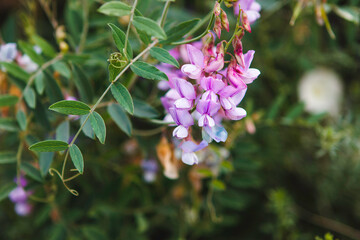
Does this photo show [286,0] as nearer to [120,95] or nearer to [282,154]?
[282,154]

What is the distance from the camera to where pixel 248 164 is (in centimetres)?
104

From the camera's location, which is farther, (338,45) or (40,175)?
(338,45)

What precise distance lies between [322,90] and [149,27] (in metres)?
1.07

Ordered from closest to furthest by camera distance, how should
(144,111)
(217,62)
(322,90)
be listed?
1. (217,62)
2. (144,111)
3. (322,90)

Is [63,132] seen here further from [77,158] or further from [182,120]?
[182,120]

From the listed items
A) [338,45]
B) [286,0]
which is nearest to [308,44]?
[338,45]

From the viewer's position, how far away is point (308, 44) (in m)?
1.35

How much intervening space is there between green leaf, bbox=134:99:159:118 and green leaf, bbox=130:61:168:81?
0.51 ft

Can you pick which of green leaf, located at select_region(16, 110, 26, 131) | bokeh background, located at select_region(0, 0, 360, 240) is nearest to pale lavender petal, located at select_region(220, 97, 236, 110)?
bokeh background, located at select_region(0, 0, 360, 240)

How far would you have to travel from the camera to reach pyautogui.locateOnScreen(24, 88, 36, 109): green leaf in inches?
29.7

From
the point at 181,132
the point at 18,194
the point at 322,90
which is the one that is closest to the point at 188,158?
the point at 181,132

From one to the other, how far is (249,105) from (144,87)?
28 cm

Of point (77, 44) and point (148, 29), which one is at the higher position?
point (148, 29)

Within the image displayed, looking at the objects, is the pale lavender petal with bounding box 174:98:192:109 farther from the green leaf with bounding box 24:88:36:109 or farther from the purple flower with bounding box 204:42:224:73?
the green leaf with bounding box 24:88:36:109
